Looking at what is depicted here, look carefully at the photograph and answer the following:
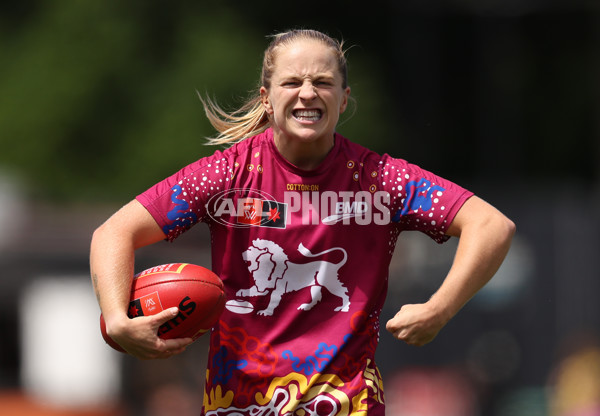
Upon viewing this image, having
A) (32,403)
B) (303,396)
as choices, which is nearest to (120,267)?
(303,396)

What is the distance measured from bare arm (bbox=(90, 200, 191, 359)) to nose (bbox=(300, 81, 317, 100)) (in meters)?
0.85

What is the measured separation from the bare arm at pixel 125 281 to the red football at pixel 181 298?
59 mm

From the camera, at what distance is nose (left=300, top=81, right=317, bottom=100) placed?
197 inches

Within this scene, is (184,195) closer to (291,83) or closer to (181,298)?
(181,298)

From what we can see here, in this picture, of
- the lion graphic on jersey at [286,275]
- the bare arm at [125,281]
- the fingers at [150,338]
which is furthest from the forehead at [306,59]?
the fingers at [150,338]

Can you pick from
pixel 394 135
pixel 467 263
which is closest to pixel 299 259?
pixel 467 263

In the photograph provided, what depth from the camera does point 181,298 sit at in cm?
491

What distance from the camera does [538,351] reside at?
14.2 metres

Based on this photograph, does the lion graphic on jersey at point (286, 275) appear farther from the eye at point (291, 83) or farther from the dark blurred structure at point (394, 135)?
the dark blurred structure at point (394, 135)

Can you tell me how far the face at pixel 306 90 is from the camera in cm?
505

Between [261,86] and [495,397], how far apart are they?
9531 mm

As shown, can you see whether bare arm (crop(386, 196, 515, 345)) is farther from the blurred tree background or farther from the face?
the blurred tree background

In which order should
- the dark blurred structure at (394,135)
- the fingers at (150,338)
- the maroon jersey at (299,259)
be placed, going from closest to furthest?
1. the fingers at (150,338)
2. the maroon jersey at (299,259)
3. the dark blurred structure at (394,135)

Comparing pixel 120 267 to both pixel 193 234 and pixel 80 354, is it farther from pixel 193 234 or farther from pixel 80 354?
pixel 193 234
